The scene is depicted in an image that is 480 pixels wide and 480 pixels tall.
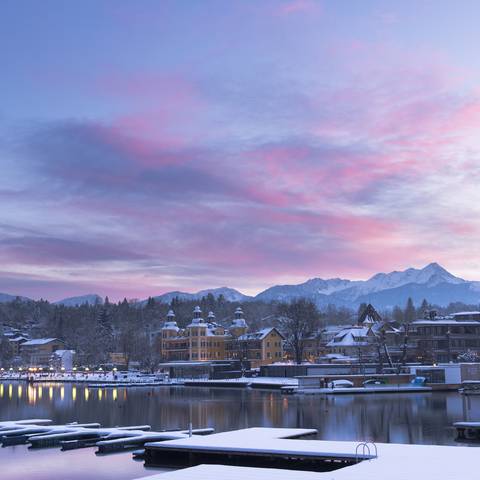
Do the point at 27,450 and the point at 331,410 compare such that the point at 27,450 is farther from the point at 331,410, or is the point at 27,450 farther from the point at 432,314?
the point at 432,314

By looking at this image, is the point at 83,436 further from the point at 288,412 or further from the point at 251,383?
the point at 251,383

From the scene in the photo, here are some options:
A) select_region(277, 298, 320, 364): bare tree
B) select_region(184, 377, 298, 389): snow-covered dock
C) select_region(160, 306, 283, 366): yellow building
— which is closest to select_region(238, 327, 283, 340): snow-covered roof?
select_region(160, 306, 283, 366): yellow building

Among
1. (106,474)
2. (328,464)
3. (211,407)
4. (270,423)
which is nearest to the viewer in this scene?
(328,464)

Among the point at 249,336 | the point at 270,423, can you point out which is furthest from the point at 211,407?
the point at 249,336

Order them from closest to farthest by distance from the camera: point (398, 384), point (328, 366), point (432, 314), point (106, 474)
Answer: point (106, 474)
point (398, 384)
point (328, 366)
point (432, 314)

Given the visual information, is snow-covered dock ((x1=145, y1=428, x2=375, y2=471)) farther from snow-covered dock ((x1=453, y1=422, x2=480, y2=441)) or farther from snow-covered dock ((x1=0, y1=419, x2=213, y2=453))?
snow-covered dock ((x1=453, y1=422, x2=480, y2=441))

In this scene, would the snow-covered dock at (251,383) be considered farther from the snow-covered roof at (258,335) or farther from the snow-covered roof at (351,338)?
the snow-covered roof at (351,338)

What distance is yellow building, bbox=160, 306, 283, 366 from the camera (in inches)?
6216

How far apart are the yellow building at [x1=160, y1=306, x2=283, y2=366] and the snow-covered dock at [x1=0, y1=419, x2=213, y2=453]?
343ft

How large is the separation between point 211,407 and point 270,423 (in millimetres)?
20319

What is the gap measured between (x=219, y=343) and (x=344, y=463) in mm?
133324

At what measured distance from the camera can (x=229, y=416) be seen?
2724 inches

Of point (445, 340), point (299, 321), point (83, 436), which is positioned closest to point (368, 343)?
point (299, 321)

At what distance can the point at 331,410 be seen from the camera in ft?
246
